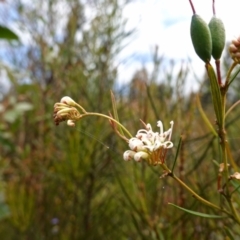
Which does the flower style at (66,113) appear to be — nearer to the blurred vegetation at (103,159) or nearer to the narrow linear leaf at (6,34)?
the blurred vegetation at (103,159)

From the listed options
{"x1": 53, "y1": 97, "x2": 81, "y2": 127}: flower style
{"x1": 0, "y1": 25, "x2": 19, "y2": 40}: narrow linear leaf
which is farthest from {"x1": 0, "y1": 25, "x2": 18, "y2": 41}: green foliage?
{"x1": 53, "y1": 97, "x2": 81, "y2": 127}: flower style

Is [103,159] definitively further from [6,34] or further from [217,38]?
[217,38]

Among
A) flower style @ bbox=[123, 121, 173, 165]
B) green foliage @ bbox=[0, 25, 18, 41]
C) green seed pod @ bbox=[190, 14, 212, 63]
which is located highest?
green foliage @ bbox=[0, 25, 18, 41]

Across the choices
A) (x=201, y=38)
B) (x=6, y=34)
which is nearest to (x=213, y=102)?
(x=201, y=38)

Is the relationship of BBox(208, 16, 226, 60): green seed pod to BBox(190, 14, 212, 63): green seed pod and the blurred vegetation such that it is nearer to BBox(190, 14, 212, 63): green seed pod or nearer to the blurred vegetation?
BBox(190, 14, 212, 63): green seed pod

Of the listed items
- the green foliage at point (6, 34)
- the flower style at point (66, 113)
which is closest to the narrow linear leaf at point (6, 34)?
the green foliage at point (6, 34)

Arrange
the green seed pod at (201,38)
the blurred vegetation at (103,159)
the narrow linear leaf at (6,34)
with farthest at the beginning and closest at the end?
the narrow linear leaf at (6,34)
the blurred vegetation at (103,159)
the green seed pod at (201,38)
